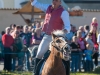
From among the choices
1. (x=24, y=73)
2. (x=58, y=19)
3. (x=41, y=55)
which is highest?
(x=58, y=19)

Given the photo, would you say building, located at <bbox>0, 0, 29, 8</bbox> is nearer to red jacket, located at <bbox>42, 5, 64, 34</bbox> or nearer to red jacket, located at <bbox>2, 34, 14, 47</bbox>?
red jacket, located at <bbox>2, 34, 14, 47</bbox>

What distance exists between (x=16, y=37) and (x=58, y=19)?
255 inches

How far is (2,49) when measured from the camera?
15750 millimetres

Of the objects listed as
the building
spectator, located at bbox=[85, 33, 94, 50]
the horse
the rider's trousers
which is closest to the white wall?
spectator, located at bbox=[85, 33, 94, 50]

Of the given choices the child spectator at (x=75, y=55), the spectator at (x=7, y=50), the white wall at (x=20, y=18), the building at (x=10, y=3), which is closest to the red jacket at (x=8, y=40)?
the spectator at (x=7, y=50)

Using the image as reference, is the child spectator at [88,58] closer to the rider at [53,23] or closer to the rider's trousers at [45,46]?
the rider at [53,23]

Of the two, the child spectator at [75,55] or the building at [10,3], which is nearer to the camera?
the child spectator at [75,55]

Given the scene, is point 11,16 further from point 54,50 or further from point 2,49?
point 54,50

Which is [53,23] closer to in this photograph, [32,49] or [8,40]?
[32,49]

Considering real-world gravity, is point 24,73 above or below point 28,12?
below

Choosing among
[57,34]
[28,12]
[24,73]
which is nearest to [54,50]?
[57,34]

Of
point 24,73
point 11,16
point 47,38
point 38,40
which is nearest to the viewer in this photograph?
point 47,38

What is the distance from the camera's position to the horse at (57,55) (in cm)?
811

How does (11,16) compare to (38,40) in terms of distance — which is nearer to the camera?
(38,40)
